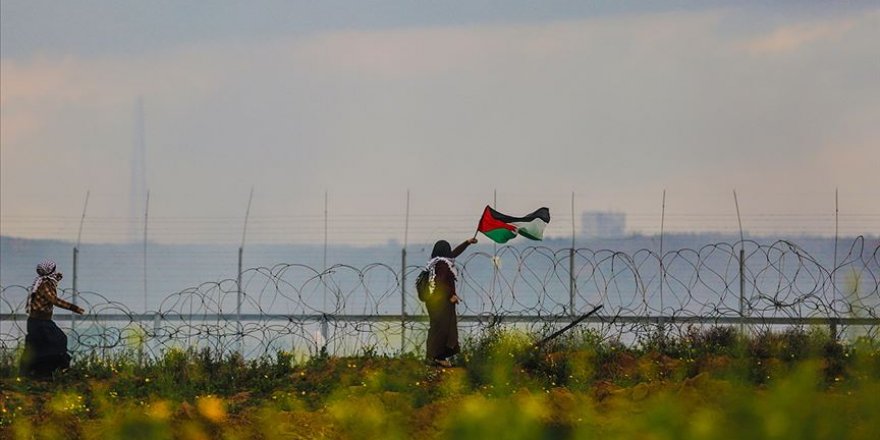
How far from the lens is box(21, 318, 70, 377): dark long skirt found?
14.8 m

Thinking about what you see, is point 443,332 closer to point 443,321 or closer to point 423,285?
point 443,321

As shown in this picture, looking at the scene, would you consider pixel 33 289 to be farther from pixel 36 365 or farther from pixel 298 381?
pixel 298 381

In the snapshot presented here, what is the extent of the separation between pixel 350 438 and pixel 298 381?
3985 millimetres

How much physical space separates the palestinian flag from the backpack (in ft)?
3.15

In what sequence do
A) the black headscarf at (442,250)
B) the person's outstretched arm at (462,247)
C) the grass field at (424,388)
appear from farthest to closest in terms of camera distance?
the black headscarf at (442,250)
the person's outstretched arm at (462,247)
the grass field at (424,388)

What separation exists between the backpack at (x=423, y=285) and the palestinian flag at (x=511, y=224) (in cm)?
96

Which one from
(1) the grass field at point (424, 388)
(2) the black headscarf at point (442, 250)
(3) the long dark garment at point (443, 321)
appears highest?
(2) the black headscarf at point (442, 250)

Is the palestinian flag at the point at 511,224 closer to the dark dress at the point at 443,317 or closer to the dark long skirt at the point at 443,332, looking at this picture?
the dark dress at the point at 443,317

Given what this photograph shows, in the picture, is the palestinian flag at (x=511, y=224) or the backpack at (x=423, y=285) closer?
the backpack at (x=423, y=285)

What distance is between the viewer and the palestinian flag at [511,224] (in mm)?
15438

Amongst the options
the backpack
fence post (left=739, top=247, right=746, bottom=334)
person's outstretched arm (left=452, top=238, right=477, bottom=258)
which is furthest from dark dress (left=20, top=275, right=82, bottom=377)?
fence post (left=739, top=247, right=746, bottom=334)

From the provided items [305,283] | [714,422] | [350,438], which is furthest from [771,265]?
[714,422]

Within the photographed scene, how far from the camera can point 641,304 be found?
16.2 meters

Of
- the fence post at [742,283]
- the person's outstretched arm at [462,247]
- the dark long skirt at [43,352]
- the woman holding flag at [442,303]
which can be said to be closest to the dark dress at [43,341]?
the dark long skirt at [43,352]
